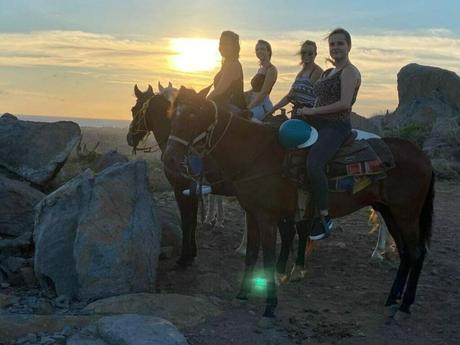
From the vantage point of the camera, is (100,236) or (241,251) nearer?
(100,236)

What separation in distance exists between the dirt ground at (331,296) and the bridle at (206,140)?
5.78 feet

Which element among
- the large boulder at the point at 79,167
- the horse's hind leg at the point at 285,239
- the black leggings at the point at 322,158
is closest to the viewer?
the black leggings at the point at 322,158

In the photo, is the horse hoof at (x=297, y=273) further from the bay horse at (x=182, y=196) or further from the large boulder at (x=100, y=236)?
the large boulder at (x=100, y=236)

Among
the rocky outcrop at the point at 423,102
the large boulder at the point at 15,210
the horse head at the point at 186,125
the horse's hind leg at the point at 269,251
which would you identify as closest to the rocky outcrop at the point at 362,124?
the rocky outcrop at the point at 423,102

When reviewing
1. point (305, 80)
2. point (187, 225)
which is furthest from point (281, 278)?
point (305, 80)

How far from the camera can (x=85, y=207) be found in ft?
22.3

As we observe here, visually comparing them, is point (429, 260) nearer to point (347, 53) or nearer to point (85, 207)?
point (347, 53)

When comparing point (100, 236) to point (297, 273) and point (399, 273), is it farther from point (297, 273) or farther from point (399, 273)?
point (399, 273)

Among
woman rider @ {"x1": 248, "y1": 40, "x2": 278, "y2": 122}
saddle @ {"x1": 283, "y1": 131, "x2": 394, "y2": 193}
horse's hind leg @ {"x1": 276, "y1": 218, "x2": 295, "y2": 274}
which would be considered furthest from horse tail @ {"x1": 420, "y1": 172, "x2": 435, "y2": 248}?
woman rider @ {"x1": 248, "y1": 40, "x2": 278, "y2": 122}

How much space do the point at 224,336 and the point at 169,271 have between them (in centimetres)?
232

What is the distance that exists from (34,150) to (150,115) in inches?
124

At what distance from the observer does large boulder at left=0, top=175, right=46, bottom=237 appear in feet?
28.9

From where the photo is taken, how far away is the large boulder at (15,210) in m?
8.80

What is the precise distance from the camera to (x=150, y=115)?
8.19 meters
